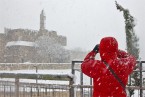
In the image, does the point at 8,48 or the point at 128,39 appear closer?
the point at 128,39

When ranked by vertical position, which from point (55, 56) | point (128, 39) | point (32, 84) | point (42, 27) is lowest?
point (32, 84)

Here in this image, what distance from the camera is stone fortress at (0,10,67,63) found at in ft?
290

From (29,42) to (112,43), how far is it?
90.3 meters

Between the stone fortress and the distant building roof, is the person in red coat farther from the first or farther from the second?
the distant building roof

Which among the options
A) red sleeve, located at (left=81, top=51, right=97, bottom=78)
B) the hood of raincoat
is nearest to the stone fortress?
red sleeve, located at (left=81, top=51, right=97, bottom=78)

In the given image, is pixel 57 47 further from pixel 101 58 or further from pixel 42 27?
pixel 101 58

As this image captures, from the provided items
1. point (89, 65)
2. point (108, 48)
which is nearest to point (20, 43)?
point (89, 65)

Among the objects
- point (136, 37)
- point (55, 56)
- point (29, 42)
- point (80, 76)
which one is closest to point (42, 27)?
point (29, 42)

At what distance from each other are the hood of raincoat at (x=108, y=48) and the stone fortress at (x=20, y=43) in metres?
81.7

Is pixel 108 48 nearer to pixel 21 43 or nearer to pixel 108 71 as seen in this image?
pixel 108 71

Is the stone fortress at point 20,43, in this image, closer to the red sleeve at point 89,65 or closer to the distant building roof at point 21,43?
the distant building roof at point 21,43

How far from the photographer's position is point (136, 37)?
19266mm

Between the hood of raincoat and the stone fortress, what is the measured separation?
81.7m

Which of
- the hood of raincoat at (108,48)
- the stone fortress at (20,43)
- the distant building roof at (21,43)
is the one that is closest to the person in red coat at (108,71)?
the hood of raincoat at (108,48)
